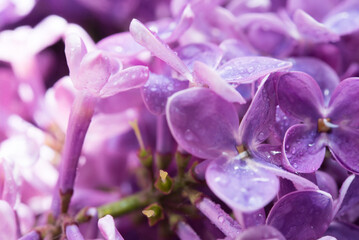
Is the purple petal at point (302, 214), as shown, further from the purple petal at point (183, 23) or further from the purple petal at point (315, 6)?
the purple petal at point (315, 6)

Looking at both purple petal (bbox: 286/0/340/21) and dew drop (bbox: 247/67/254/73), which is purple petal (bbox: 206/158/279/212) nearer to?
dew drop (bbox: 247/67/254/73)

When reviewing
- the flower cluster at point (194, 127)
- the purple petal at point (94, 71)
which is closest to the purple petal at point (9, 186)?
the flower cluster at point (194, 127)

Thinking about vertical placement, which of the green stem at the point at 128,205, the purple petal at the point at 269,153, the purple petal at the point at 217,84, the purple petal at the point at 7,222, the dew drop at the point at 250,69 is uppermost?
the purple petal at the point at 217,84

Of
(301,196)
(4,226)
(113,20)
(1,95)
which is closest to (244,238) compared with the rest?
(301,196)

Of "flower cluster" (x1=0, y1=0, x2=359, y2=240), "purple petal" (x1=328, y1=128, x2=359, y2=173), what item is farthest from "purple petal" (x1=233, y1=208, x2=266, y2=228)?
"purple petal" (x1=328, y1=128, x2=359, y2=173)

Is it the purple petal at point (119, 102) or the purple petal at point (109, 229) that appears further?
the purple petal at point (119, 102)

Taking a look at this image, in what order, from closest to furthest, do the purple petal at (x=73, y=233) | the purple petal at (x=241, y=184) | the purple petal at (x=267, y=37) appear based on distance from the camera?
the purple petal at (x=241, y=184), the purple petal at (x=73, y=233), the purple petal at (x=267, y=37)

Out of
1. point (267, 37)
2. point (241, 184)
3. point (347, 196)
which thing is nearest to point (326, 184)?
point (347, 196)
